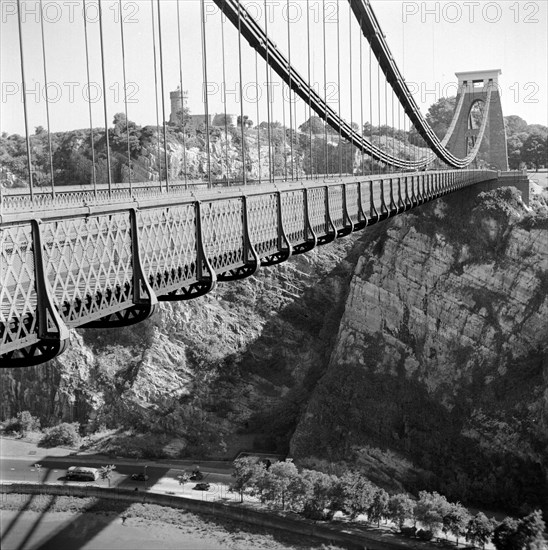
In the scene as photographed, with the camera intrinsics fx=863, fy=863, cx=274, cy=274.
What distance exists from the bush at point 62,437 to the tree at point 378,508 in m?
17.3

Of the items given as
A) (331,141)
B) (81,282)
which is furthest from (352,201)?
(331,141)

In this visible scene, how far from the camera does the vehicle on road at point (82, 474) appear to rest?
40156mm

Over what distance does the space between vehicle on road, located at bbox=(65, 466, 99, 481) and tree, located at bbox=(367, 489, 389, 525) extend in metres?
13.3

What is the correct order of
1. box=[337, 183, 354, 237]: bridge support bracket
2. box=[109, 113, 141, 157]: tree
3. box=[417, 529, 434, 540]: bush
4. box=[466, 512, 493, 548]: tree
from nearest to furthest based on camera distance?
box=[337, 183, 354, 237]: bridge support bracket
box=[466, 512, 493, 548]: tree
box=[417, 529, 434, 540]: bush
box=[109, 113, 141, 157]: tree

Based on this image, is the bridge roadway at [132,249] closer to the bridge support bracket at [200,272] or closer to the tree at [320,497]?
the bridge support bracket at [200,272]

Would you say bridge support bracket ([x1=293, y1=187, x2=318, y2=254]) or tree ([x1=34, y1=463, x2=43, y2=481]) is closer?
bridge support bracket ([x1=293, y1=187, x2=318, y2=254])

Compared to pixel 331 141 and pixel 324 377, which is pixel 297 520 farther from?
pixel 331 141

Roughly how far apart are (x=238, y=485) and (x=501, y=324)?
15.2m

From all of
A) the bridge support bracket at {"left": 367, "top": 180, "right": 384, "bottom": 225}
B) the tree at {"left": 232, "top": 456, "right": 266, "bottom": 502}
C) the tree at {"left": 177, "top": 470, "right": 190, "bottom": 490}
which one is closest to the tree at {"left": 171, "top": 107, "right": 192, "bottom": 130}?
the tree at {"left": 177, "top": 470, "right": 190, "bottom": 490}

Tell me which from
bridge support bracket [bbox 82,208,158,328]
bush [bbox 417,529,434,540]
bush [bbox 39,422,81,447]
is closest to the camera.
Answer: bridge support bracket [bbox 82,208,158,328]

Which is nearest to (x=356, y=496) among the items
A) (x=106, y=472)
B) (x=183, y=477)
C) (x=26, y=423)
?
(x=183, y=477)

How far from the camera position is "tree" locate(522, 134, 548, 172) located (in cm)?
8250

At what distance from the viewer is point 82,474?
1583 inches

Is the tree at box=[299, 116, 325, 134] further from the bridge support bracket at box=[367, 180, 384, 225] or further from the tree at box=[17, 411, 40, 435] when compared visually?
the bridge support bracket at box=[367, 180, 384, 225]
